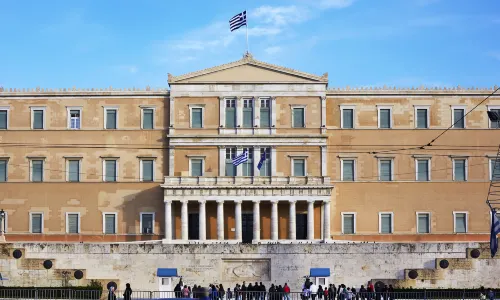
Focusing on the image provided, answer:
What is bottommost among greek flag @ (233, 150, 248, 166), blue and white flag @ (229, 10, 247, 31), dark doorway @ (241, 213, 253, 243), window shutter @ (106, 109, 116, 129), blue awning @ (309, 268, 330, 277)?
blue awning @ (309, 268, 330, 277)

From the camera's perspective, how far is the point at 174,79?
70188mm

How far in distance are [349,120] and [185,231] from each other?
45.8ft

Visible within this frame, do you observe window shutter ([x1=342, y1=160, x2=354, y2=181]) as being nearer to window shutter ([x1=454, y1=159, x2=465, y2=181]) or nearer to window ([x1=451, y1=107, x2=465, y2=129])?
window shutter ([x1=454, y1=159, x2=465, y2=181])

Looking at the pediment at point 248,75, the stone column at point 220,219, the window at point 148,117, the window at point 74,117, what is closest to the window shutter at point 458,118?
the pediment at point 248,75

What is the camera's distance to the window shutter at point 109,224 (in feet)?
229

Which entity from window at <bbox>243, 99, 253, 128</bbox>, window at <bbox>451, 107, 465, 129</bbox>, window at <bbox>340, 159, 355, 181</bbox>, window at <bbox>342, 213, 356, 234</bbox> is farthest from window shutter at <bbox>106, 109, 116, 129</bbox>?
window at <bbox>451, 107, 465, 129</bbox>

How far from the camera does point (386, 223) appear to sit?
70.0 meters

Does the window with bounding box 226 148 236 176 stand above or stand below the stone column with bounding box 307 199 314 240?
above

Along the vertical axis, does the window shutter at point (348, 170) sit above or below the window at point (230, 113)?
below

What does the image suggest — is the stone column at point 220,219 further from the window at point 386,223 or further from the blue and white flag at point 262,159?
the window at point 386,223

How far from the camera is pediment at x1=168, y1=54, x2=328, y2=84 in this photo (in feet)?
230

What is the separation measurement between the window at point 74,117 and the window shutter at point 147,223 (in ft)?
26.5

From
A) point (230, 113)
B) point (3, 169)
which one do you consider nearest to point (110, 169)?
point (3, 169)

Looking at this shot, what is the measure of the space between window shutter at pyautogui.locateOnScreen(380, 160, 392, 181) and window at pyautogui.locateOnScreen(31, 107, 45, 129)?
78.5 feet
